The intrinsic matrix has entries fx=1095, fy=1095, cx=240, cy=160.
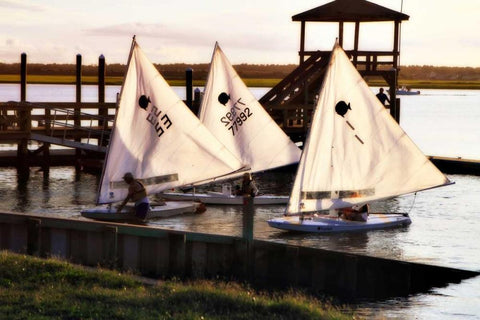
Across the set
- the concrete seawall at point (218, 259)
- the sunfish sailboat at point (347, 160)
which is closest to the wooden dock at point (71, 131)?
the sunfish sailboat at point (347, 160)

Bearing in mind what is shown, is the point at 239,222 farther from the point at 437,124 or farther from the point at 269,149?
the point at 437,124

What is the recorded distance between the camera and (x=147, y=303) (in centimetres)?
1694

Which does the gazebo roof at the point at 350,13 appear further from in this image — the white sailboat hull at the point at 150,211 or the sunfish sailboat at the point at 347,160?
the sunfish sailboat at the point at 347,160

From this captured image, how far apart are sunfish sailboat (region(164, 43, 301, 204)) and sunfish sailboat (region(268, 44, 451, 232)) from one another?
6.79 m

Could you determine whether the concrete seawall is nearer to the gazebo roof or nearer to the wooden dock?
the wooden dock

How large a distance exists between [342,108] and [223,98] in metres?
8.86

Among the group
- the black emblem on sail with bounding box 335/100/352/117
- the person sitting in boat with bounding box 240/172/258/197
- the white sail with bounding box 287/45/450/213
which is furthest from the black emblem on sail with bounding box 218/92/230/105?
the black emblem on sail with bounding box 335/100/352/117

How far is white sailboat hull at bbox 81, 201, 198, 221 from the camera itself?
1305 inches

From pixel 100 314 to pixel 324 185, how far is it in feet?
54.5

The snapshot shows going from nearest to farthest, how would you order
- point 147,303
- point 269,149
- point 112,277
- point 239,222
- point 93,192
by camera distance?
point 147,303
point 112,277
point 239,222
point 269,149
point 93,192

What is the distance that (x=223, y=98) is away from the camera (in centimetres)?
4006

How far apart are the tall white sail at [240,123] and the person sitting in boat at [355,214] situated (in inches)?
250

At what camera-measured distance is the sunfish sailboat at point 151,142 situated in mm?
32938

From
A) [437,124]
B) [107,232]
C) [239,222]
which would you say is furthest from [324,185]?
[437,124]
